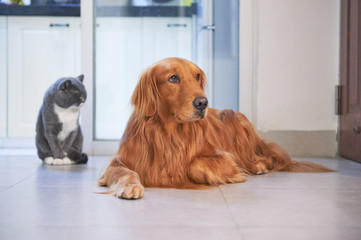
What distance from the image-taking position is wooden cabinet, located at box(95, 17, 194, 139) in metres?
3.09

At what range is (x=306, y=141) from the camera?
2.99 m

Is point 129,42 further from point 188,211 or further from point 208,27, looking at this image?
point 188,211

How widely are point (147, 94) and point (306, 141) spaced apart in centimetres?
170

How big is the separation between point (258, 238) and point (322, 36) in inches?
92.0

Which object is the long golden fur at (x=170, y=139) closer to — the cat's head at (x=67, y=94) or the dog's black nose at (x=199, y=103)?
the dog's black nose at (x=199, y=103)

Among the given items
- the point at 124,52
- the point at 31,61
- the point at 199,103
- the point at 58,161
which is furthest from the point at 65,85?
the point at 31,61

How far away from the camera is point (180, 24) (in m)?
3.09

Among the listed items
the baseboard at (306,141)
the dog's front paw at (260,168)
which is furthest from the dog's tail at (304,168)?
the baseboard at (306,141)

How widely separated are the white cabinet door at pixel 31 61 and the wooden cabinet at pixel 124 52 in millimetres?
1271

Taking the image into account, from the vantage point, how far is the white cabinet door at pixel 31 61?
420 centimetres

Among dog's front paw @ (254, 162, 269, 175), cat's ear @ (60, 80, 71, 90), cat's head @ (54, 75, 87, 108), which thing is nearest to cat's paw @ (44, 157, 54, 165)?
cat's head @ (54, 75, 87, 108)

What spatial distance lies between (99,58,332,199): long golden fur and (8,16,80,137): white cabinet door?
108 inches

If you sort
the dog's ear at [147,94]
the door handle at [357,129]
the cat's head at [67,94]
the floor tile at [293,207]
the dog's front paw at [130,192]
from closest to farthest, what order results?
the floor tile at [293,207] < the dog's front paw at [130,192] < the dog's ear at [147,94] < the cat's head at [67,94] < the door handle at [357,129]

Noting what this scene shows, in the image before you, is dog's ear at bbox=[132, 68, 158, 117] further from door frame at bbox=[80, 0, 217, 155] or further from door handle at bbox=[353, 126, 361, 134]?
door handle at bbox=[353, 126, 361, 134]
